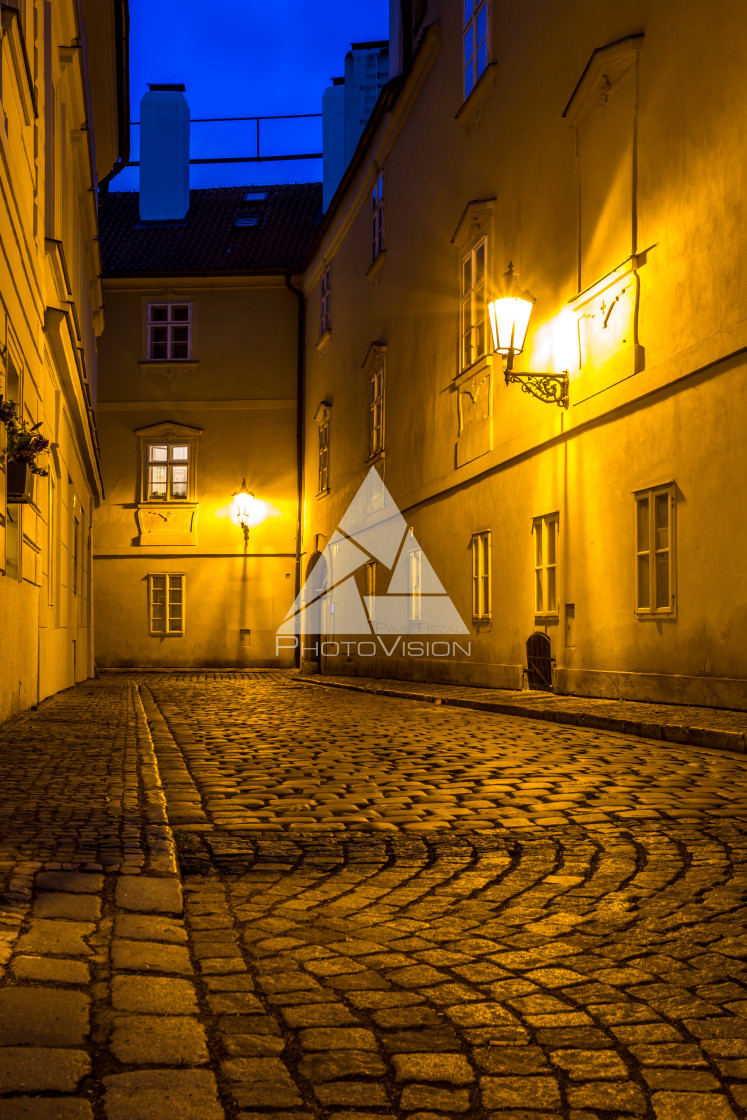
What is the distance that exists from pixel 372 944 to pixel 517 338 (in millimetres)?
11369

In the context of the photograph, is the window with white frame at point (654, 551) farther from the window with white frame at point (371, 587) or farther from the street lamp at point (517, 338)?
the window with white frame at point (371, 587)

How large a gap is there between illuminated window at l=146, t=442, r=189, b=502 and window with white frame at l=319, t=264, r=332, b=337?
17.9 feet

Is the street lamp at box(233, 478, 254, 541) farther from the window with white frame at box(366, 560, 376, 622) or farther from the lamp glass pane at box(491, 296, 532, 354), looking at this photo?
the lamp glass pane at box(491, 296, 532, 354)

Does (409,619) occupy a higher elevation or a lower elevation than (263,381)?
lower

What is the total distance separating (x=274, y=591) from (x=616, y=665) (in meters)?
20.7

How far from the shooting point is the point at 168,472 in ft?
109

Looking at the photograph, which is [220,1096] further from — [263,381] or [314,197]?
[314,197]

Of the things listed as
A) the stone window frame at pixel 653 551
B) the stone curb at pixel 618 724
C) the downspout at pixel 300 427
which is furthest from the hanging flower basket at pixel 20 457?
the downspout at pixel 300 427

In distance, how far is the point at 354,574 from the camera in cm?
2645

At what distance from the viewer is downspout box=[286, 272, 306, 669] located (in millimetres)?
32594

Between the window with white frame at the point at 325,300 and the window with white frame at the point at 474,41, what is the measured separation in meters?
11.6

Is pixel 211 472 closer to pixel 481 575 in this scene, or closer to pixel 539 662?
pixel 481 575

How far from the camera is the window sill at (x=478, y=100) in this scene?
17.1 metres

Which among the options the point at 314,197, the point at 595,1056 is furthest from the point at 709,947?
the point at 314,197
